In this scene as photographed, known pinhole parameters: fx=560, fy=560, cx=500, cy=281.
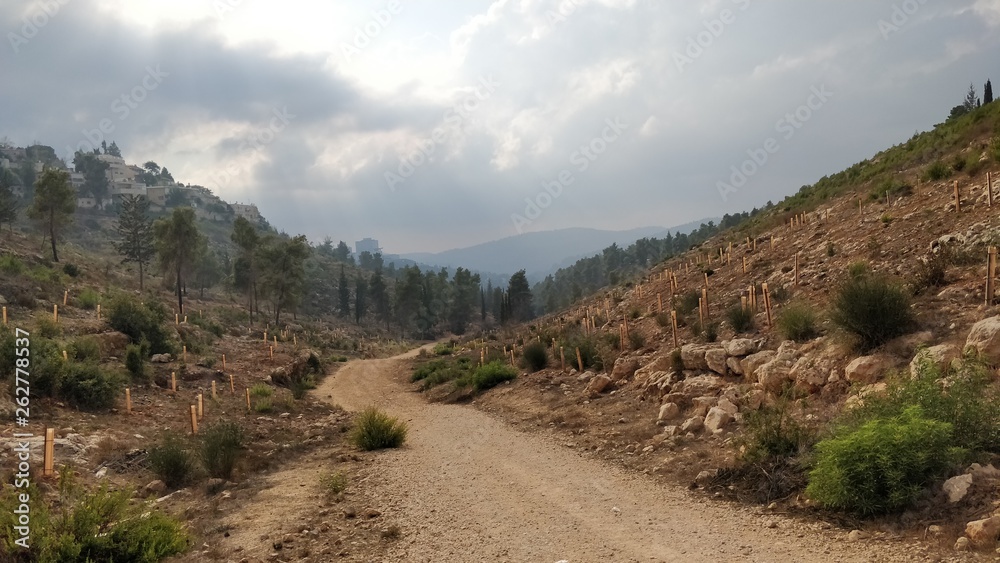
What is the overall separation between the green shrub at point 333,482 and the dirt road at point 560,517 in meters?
0.45

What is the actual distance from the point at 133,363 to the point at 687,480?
60.5ft

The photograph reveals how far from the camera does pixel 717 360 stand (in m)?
12.6

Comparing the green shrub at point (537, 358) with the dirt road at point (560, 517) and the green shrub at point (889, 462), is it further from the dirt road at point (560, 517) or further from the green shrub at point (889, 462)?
the green shrub at point (889, 462)

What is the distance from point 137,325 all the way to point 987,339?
89.4ft

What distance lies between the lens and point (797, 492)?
7105 millimetres

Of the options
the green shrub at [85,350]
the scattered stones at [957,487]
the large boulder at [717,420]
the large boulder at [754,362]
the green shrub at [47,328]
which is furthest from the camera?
the green shrub at [47,328]

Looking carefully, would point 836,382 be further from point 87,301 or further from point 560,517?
point 87,301

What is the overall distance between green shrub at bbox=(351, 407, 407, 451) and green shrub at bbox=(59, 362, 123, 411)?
6947mm

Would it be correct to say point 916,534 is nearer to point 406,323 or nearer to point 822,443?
point 822,443

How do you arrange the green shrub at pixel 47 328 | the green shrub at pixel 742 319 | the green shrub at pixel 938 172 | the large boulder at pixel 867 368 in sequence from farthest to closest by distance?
the green shrub at pixel 938 172 → the green shrub at pixel 47 328 → the green shrub at pixel 742 319 → the large boulder at pixel 867 368

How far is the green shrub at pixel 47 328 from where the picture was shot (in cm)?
1898

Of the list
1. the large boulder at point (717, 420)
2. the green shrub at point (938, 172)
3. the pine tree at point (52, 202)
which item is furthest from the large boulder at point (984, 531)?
the pine tree at point (52, 202)

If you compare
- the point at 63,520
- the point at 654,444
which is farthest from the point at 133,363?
the point at 654,444

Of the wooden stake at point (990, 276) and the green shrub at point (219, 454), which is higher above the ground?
the wooden stake at point (990, 276)
